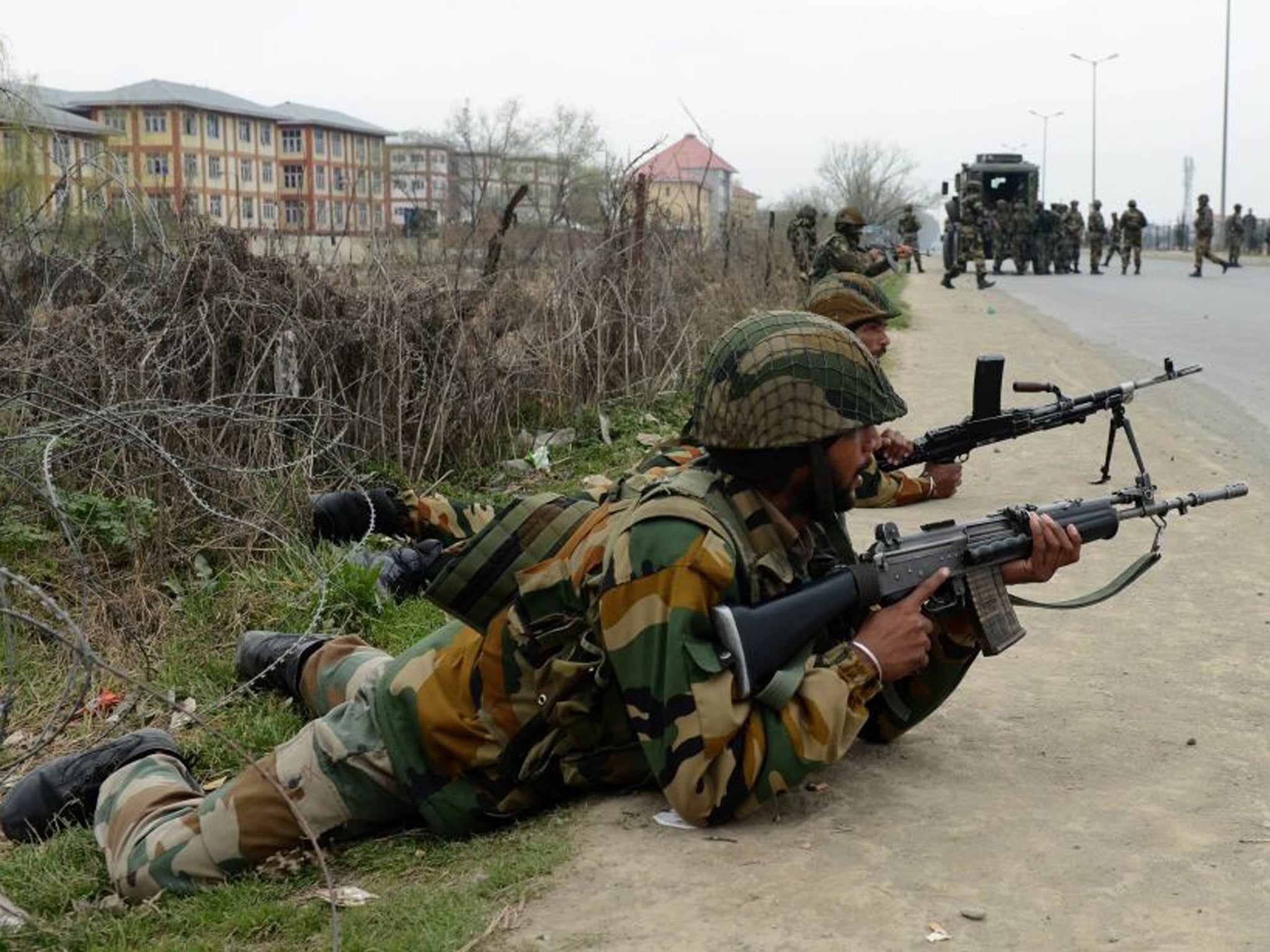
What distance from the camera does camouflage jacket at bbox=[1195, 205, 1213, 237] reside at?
29.2 m

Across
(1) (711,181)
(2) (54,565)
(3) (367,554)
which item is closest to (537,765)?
(3) (367,554)

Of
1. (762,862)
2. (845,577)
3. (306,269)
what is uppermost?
(306,269)

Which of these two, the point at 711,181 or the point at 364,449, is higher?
the point at 711,181

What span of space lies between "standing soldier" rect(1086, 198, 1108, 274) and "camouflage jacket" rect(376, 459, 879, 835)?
1289 inches

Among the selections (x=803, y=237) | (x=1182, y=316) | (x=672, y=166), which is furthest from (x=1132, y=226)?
(x=672, y=166)

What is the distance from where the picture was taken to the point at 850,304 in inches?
230

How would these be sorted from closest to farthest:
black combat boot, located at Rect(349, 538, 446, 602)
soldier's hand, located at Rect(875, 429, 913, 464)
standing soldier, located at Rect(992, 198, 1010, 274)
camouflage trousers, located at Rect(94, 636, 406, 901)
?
camouflage trousers, located at Rect(94, 636, 406, 901) → black combat boot, located at Rect(349, 538, 446, 602) → soldier's hand, located at Rect(875, 429, 913, 464) → standing soldier, located at Rect(992, 198, 1010, 274)

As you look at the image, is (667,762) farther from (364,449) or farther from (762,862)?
(364,449)

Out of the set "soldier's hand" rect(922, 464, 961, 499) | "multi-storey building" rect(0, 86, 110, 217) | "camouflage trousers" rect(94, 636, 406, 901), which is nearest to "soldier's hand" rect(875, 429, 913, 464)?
"soldier's hand" rect(922, 464, 961, 499)

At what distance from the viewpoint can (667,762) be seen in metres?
2.77

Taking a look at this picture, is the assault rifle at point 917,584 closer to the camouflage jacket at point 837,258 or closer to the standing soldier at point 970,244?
the camouflage jacket at point 837,258

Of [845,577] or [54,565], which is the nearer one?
[845,577]

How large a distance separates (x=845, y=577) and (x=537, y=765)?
775 mm

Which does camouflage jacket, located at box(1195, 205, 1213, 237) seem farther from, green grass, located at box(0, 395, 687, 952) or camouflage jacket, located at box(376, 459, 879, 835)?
camouflage jacket, located at box(376, 459, 879, 835)
